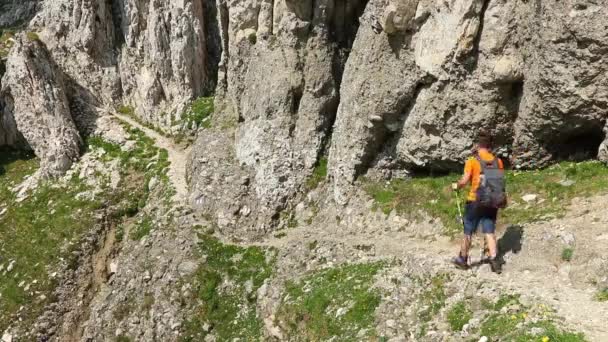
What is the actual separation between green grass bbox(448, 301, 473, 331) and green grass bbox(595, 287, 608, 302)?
292 cm

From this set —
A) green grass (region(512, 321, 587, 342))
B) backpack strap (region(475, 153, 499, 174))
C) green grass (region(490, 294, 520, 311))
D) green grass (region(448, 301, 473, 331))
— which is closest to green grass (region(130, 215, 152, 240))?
green grass (region(448, 301, 473, 331))

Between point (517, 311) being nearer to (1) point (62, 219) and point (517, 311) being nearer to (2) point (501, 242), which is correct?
(2) point (501, 242)

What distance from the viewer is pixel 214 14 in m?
37.0

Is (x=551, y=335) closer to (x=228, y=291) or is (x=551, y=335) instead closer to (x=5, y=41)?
(x=228, y=291)

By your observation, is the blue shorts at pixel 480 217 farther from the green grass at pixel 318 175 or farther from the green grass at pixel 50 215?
the green grass at pixel 50 215

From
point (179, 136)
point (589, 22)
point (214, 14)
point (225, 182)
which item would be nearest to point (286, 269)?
point (225, 182)

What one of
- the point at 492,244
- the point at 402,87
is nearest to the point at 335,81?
the point at 402,87

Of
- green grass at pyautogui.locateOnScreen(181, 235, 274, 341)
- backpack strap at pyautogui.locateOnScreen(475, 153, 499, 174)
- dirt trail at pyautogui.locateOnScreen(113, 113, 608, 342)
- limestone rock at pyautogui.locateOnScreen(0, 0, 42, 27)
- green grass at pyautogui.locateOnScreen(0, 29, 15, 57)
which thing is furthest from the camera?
limestone rock at pyautogui.locateOnScreen(0, 0, 42, 27)

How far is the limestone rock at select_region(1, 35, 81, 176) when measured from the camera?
111 ft

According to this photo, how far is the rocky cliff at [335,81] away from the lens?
58.1ft

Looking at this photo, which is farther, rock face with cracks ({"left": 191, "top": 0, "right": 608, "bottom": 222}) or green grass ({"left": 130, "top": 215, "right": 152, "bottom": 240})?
green grass ({"left": 130, "top": 215, "right": 152, "bottom": 240})

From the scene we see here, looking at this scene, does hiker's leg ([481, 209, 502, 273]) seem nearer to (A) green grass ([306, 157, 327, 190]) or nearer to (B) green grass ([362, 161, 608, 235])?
(B) green grass ([362, 161, 608, 235])

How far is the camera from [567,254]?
1357 centimetres

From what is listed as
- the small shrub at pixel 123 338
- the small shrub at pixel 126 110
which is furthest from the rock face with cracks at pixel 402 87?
the small shrub at pixel 126 110
